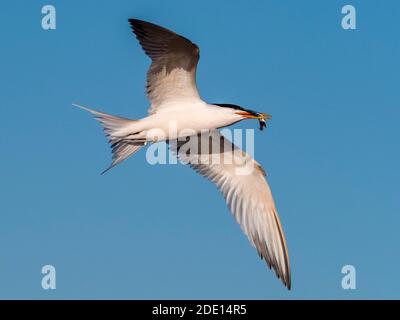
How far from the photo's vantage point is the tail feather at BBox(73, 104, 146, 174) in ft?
30.8

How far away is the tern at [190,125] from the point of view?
898 cm

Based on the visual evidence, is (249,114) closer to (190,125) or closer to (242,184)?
(190,125)

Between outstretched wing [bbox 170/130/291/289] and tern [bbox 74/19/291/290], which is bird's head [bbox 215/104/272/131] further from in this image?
outstretched wing [bbox 170/130/291/289]

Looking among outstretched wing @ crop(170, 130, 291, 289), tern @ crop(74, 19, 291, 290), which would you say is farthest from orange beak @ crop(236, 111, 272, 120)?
outstretched wing @ crop(170, 130, 291, 289)

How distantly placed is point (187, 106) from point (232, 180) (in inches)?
60.4

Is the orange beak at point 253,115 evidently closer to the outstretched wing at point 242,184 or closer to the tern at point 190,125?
the tern at point 190,125

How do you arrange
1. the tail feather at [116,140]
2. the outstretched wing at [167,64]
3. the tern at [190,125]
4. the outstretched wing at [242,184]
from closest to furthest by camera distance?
1. the outstretched wing at [167,64]
2. the tern at [190,125]
3. the tail feather at [116,140]
4. the outstretched wing at [242,184]

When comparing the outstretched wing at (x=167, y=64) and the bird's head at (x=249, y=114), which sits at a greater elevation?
the outstretched wing at (x=167, y=64)

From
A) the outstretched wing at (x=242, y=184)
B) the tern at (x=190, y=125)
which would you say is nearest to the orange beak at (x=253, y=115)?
the tern at (x=190, y=125)

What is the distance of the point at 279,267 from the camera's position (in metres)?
9.51

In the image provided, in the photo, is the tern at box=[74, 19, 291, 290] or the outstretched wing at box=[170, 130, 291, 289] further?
the outstretched wing at box=[170, 130, 291, 289]

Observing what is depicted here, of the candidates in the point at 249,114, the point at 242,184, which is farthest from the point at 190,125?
the point at 242,184

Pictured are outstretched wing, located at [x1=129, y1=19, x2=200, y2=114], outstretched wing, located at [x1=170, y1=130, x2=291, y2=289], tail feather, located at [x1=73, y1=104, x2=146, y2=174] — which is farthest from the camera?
outstretched wing, located at [x1=170, y1=130, x2=291, y2=289]
